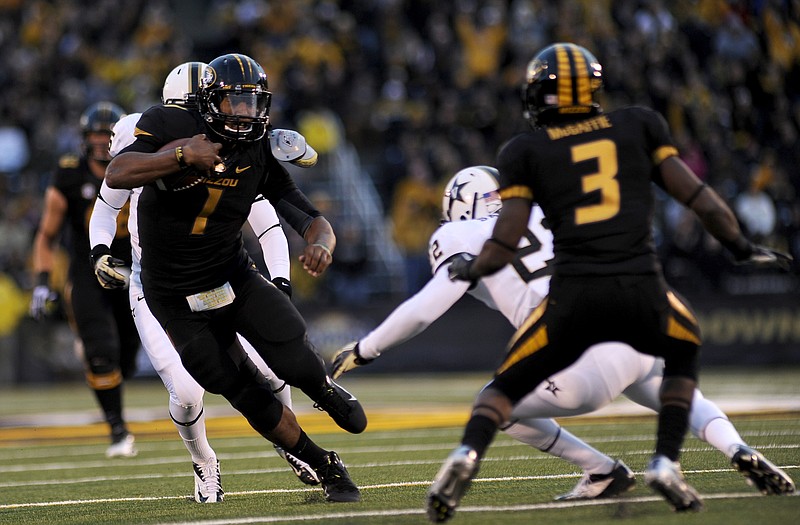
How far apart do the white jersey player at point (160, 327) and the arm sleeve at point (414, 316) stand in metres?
0.87

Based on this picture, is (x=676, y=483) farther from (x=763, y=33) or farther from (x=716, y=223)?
(x=763, y=33)

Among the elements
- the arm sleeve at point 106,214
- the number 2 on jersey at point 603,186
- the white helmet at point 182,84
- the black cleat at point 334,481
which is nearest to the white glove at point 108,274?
the arm sleeve at point 106,214

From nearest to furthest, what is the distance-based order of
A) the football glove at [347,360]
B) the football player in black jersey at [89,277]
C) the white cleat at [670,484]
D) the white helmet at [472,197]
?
the white cleat at [670,484], the football glove at [347,360], the white helmet at [472,197], the football player in black jersey at [89,277]

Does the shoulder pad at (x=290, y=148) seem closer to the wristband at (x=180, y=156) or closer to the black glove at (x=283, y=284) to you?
the wristband at (x=180, y=156)

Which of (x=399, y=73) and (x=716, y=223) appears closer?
(x=716, y=223)

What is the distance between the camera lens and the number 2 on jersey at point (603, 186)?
4.38 metres

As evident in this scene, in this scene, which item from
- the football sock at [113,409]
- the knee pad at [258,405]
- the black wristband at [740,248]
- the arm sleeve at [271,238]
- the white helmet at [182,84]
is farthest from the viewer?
the football sock at [113,409]

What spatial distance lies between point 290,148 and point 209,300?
74cm

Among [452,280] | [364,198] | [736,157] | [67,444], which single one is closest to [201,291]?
[452,280]

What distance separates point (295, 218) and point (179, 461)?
2662mm

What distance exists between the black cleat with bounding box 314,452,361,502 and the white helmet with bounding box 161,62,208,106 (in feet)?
6.50

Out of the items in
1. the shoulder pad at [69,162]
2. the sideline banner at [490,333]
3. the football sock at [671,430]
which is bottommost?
the sideline banner at [490,333]

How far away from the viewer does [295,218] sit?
221 inches

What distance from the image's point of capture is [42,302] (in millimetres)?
8555
